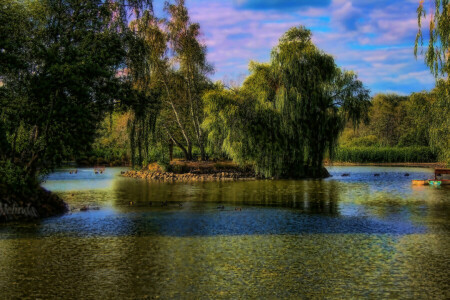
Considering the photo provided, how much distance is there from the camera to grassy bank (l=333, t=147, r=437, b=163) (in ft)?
239

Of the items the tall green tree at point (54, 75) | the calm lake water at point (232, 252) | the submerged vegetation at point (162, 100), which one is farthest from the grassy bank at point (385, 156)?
the tall green tree at point (54, 75)

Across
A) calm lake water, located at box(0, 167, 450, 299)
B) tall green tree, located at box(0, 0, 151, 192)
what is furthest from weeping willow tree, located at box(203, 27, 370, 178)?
tall green tree, located at box(0, 0, 151, 192)

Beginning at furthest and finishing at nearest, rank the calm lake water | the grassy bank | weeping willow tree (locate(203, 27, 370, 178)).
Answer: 1. the grassy bank
2. weeping willow tree (locate(203, 27, 370, 178))
3. the calm lake water

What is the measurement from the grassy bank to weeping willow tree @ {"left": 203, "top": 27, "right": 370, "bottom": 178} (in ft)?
104

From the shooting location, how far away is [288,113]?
1606 inches

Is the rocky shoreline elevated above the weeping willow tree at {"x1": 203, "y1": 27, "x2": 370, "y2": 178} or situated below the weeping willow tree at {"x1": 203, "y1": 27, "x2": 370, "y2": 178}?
below

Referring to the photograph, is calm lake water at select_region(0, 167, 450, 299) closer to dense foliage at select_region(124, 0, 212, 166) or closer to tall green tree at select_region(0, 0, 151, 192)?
tall green tree at select_region(0, 0, 151, 192)

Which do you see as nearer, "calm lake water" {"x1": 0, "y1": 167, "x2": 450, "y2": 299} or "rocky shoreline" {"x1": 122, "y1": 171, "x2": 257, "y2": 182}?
"calm lake water" {"x1": 0, "y1": 167, "x2": 450, "y2": 299}

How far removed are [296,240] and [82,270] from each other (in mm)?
6275

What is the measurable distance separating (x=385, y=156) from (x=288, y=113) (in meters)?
38.7

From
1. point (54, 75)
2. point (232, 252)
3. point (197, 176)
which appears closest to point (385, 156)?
point (197, 176)

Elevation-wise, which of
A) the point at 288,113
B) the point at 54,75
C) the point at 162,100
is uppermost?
the point at 162,100

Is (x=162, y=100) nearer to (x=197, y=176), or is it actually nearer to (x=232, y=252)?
(x=197, y=176)

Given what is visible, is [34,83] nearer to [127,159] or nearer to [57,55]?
[57,55]
